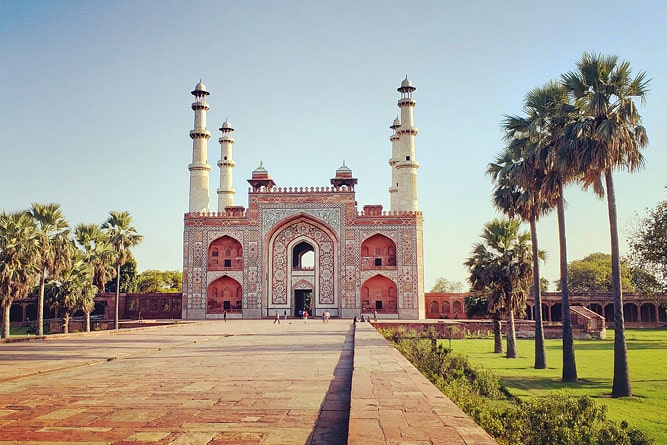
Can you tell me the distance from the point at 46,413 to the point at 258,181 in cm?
3367

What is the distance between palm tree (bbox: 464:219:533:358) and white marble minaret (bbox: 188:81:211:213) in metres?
21.5

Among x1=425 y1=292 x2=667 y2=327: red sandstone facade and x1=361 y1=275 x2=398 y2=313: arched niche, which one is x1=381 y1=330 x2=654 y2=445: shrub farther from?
x1=425 y1=292 x2=667 y2=327: red sandstone facade

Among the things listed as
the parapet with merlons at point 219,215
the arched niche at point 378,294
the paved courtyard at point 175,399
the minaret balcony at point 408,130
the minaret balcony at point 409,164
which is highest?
the minaret balcony at point 408,130

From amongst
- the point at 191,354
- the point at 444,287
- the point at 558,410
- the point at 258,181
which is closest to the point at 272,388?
the point at 558,410

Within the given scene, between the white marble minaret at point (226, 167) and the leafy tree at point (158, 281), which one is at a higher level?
the white marble minaret at point (226, 167)

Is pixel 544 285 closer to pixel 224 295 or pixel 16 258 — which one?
pixel 224 295

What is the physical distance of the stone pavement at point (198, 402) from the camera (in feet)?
13.5

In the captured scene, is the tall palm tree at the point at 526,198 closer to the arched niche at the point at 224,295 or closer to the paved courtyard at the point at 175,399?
the paved courtyard at the point at 175,399

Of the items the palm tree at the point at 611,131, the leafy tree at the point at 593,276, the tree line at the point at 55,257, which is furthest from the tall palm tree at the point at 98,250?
the leafy tree at the point at 593,276

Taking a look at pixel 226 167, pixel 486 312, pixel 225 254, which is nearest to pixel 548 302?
pixel 486 312

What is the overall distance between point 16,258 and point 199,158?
1669 cm

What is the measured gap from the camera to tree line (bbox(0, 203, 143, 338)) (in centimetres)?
2259

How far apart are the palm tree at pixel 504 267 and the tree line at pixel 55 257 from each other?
16.7 m

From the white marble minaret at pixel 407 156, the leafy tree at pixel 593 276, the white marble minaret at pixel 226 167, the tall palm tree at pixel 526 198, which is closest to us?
the tall palm tree at pixel 526 198
